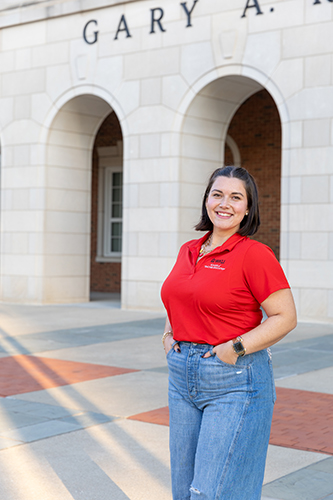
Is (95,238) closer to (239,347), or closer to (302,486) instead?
(302,486)

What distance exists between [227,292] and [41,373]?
5.17m

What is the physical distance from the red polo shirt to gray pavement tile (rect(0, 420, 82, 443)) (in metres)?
2.71

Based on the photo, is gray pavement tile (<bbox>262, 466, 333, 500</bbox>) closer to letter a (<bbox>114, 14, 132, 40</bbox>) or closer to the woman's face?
the woman's face

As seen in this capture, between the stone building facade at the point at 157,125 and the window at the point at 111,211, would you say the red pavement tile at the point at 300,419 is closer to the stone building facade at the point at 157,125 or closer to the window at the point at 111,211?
the stone building facade at the point at 157,125

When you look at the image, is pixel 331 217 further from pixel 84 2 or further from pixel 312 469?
pixel 312 469

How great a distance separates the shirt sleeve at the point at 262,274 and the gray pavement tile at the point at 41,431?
2.92 m

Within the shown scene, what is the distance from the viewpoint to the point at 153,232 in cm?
1403

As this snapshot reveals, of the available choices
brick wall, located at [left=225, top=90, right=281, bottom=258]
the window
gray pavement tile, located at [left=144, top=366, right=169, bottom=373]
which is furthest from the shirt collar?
the window

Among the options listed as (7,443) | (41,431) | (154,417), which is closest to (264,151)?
(154,417)

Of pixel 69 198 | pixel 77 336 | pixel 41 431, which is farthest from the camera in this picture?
pixel 69 198

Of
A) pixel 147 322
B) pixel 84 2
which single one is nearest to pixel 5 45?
pixel 84 2

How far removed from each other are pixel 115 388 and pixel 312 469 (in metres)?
2.72

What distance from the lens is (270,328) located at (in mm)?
2713

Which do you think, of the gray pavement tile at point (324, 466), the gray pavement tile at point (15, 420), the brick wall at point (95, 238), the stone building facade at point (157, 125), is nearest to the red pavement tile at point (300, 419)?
the gray pavement tile at point (324, 466)
